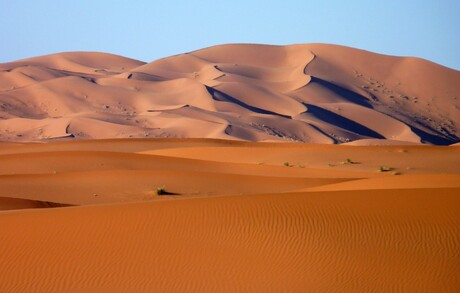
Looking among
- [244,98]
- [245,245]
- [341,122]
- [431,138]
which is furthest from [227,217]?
[244,98]

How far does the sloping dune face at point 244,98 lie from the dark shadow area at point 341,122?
0.11 m

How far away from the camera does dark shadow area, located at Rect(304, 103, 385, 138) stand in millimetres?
72125

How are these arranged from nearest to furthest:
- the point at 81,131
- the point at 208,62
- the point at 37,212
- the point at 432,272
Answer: the point at 432,272
the point at 37,212
the point at 81,131
the point at 208,62

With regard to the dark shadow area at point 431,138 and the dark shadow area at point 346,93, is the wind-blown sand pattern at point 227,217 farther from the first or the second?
the dark shadow area at point 346,93

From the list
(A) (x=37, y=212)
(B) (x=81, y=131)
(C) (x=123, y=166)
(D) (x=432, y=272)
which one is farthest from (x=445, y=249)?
(B) (x=81, y=131)

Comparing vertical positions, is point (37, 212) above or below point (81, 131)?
above

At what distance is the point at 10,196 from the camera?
18.4 metres

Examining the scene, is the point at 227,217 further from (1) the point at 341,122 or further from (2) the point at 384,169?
(1) the point at 341,122

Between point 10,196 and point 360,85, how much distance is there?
7426 cm

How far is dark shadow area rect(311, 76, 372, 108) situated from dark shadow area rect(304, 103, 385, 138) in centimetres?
907

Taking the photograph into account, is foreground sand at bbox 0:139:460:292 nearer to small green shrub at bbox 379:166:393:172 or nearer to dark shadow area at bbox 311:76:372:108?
small green shrub at bbox 379:166:393:172

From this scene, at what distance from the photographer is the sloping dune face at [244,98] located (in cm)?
6259

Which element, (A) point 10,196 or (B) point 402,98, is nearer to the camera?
(A) point 10,196

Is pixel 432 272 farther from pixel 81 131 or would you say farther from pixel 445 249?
pixel 81 131
